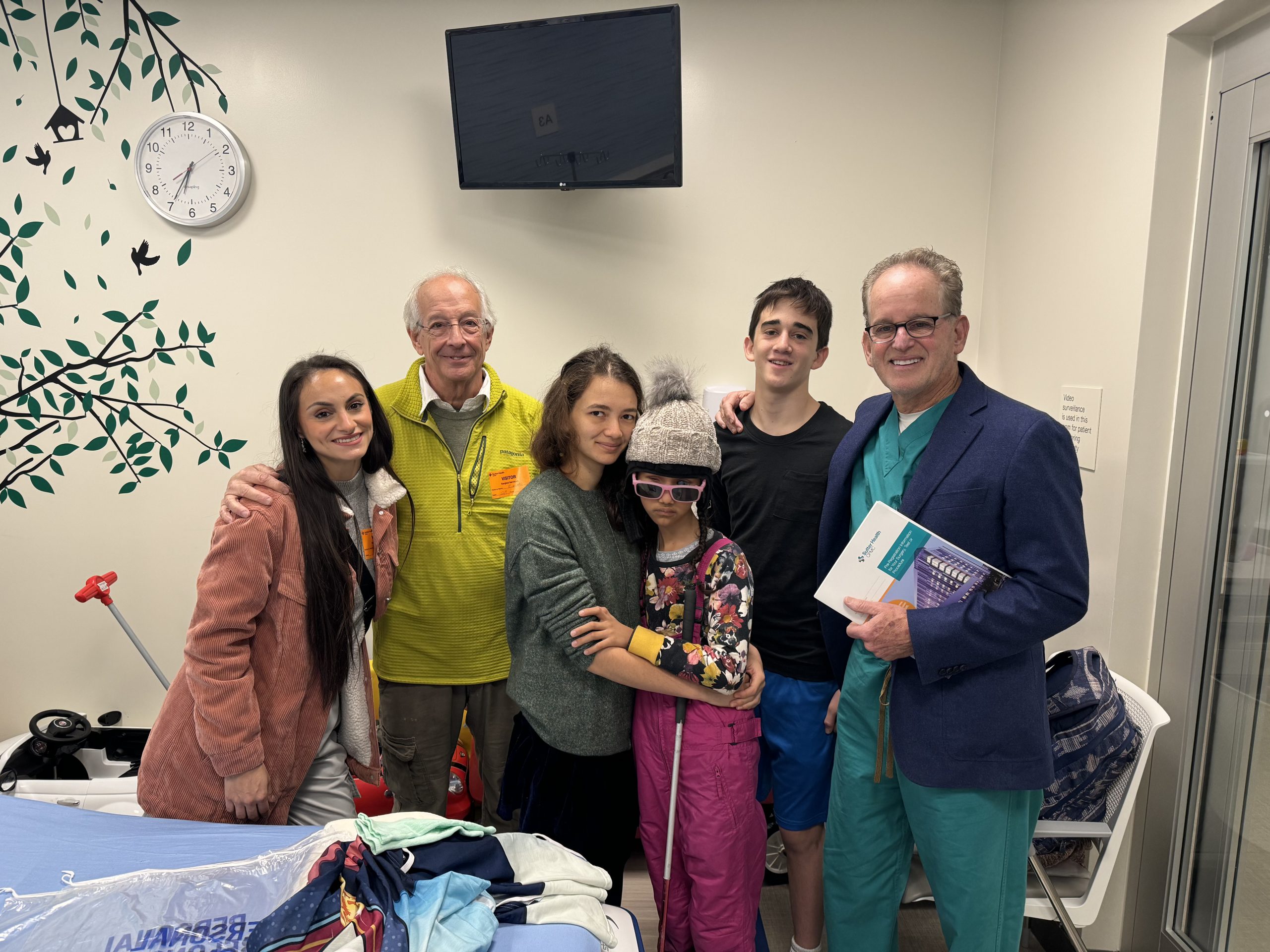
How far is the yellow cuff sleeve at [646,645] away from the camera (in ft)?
5.24

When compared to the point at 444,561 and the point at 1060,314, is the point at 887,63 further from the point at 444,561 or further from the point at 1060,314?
the point at 444,561

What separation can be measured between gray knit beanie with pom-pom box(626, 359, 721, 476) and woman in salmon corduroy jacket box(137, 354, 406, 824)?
0.67m

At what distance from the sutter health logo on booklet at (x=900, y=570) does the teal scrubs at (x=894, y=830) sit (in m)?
0.15

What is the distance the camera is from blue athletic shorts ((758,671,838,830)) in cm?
188

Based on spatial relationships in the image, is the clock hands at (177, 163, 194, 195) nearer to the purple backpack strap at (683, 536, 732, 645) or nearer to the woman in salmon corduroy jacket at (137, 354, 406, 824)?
the woman in salmon corduroy jacket at (137, 354, 406, 824)

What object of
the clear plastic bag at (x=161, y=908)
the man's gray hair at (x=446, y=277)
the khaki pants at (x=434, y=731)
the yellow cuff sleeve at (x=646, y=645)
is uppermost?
the man's gray hair at (x=446, y=277)

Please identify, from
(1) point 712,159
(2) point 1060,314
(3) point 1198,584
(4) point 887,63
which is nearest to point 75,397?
(1) point 712,159

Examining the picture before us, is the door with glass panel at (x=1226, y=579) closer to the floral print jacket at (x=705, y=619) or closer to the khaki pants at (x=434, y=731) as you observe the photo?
the floral print jacket at (x=705, y=619)

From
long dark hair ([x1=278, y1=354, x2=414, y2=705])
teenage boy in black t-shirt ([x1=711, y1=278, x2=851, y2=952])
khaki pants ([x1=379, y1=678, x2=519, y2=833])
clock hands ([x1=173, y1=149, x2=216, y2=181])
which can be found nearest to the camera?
long dark hair ([x1=278, y1=354, x2=414, y2=705])

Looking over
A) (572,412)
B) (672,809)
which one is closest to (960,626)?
(672,809)

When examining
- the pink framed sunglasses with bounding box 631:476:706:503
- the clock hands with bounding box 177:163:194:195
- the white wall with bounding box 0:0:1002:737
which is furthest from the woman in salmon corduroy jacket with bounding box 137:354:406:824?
the clock hands with bounding box 177:163:194:195

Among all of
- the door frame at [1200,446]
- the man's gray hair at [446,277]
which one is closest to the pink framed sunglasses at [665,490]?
the man's gray hair at [446,277]

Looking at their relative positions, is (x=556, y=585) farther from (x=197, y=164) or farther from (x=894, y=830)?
(x=197, y=164)

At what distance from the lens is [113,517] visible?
308 cm
